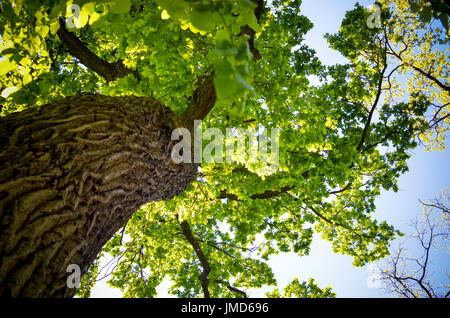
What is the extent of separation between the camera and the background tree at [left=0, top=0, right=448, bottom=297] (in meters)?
1.25

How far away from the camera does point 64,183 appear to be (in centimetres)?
149

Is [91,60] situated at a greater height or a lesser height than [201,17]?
greater

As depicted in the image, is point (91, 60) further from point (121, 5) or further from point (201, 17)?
point (201, 17)

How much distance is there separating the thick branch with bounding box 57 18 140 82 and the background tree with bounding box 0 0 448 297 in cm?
3

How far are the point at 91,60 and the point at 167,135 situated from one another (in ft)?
14.9

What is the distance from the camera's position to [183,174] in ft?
11.1

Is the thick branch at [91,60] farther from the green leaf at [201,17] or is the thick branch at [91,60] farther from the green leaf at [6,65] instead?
the green leaf at [201,17]

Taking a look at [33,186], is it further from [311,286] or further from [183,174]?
[311,286]

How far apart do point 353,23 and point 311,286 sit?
29.3 ft

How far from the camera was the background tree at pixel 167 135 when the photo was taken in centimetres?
125

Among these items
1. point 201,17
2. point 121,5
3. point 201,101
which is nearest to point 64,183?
point 121,5
